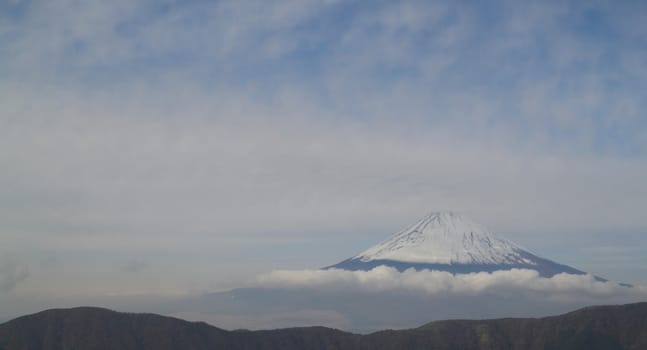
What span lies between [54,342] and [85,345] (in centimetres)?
935

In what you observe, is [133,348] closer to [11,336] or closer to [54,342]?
[54,342]

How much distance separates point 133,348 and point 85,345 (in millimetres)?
14255

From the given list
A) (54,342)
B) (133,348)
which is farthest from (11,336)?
(133,348)

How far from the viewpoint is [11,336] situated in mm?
194625

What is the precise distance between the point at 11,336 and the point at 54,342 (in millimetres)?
12226

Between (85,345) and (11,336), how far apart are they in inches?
844

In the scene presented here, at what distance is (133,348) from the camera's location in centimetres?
19788

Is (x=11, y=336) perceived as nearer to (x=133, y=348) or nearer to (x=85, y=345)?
(x=85, y=345)

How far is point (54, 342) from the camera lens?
19712 cm

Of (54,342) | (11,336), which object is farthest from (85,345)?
(11,336)

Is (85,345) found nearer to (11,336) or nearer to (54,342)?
(54,342)

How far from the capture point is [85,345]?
647ft

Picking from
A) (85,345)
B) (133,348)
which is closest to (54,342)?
(85,345)
